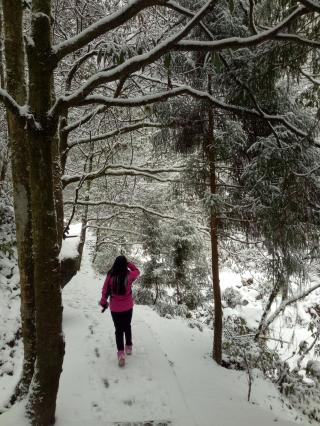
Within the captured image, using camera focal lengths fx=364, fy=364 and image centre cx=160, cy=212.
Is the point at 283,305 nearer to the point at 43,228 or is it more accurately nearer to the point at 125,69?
the point at 43,228

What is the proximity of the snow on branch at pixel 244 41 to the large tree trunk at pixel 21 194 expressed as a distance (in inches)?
93.0

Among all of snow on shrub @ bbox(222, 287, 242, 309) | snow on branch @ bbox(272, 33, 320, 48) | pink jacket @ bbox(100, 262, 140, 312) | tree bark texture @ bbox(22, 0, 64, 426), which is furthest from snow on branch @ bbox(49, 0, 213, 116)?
snow on shrub @ bbox(222, 287, 242, 309)

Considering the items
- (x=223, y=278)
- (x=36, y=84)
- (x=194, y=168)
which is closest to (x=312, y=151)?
(x=194, y=168)

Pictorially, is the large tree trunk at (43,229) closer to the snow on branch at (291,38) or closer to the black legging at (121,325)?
the black legging at (121,325)

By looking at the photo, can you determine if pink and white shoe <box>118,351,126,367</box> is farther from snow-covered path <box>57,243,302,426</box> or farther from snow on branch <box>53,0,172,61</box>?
snow on branch <box>53,0,172,61</box>

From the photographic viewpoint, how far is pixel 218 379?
610 centimetres

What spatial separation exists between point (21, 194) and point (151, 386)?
3.33m

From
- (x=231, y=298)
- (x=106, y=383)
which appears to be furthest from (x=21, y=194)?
(x=231, y=298)

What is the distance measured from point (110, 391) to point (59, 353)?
63.2 inches

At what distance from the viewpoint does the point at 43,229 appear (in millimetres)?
3773

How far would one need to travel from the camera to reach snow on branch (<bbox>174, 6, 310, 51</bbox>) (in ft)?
10.1

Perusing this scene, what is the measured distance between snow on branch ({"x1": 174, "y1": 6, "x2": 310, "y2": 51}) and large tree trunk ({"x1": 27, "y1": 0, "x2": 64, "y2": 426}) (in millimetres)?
1324

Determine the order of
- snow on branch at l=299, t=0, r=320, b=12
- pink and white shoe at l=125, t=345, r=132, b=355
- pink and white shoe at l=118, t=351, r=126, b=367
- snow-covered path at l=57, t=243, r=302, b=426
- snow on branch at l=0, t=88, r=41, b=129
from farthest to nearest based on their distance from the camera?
pink and white shoe at l=125, t=345, r=132, b=355
pink and white shoe at l=118, t=351, r=126, b=367
snow-covered path at l=57, t=243, r=302, b=426
snow on branch at l=0, t=88, r=41, b=129
snow on branch at l=299, t=0, r=320, b=12

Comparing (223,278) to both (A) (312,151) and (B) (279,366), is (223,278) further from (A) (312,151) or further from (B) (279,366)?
(A) (312,151)
